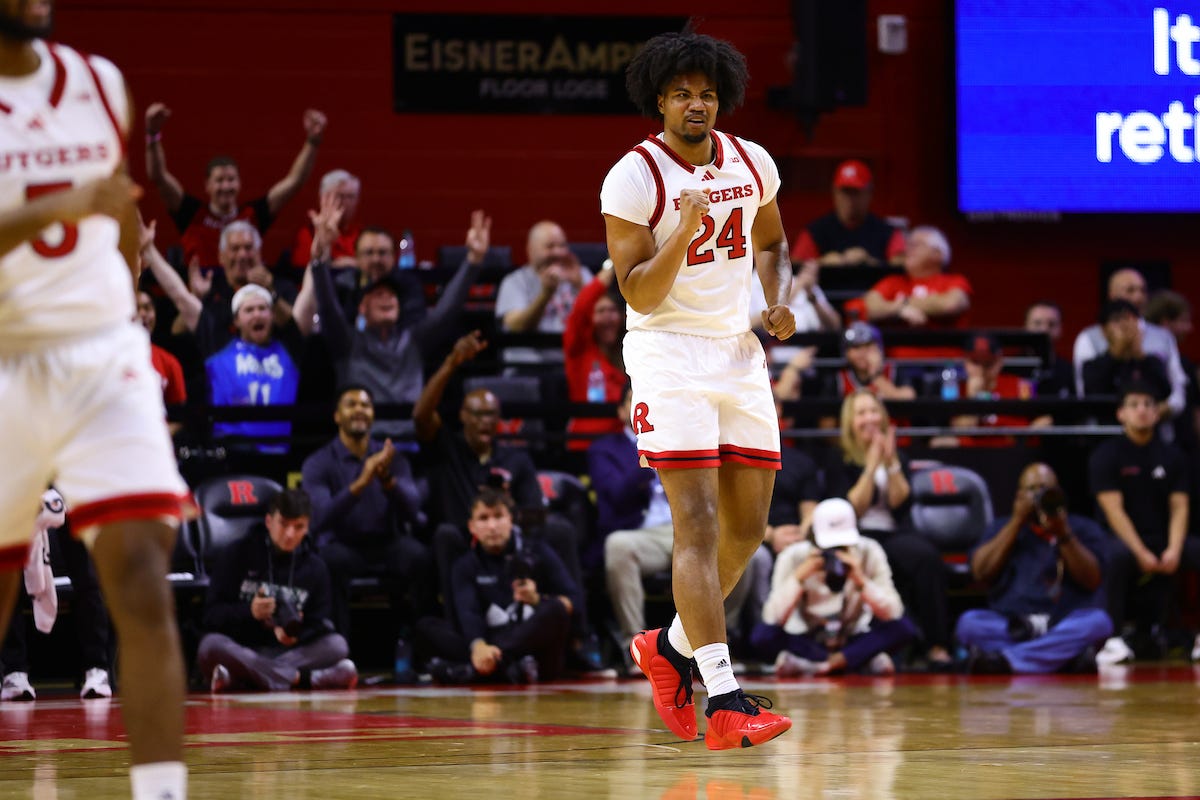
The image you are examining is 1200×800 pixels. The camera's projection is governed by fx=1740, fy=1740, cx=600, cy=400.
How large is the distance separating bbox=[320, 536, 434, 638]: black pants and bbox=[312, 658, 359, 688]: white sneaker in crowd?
A: 44cm

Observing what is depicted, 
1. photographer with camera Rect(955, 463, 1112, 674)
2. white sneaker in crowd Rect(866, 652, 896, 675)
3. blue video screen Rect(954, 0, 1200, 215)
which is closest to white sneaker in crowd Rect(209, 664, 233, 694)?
white sneaker in crowd Rect(866, 652, 896, 675)

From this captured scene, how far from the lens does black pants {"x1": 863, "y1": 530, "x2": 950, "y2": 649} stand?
33.1 ft

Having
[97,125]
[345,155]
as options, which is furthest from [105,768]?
[345,155]

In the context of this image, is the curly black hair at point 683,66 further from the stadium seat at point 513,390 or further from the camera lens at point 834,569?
the stadium seat at point 513,390

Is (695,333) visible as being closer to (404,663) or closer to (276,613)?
(276,613)

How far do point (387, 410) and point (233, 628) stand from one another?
1.84 meters

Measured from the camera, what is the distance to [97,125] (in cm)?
354

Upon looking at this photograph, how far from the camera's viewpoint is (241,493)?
31.9ft

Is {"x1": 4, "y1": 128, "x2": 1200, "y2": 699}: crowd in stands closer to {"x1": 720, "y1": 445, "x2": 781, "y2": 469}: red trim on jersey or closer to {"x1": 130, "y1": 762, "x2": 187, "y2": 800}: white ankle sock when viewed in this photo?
{"x1": 720, "y1": 445, "x2": 781, "y2": 469}: red trim on jersey

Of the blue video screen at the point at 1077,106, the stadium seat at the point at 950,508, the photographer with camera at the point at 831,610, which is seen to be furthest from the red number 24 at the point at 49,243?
the blue video screen at the point at 1077,106

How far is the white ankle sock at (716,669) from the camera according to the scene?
534 cm

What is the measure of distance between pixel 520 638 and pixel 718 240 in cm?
411

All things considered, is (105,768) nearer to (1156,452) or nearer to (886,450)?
(886,450)

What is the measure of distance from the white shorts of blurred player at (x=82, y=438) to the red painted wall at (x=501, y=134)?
10943mm
